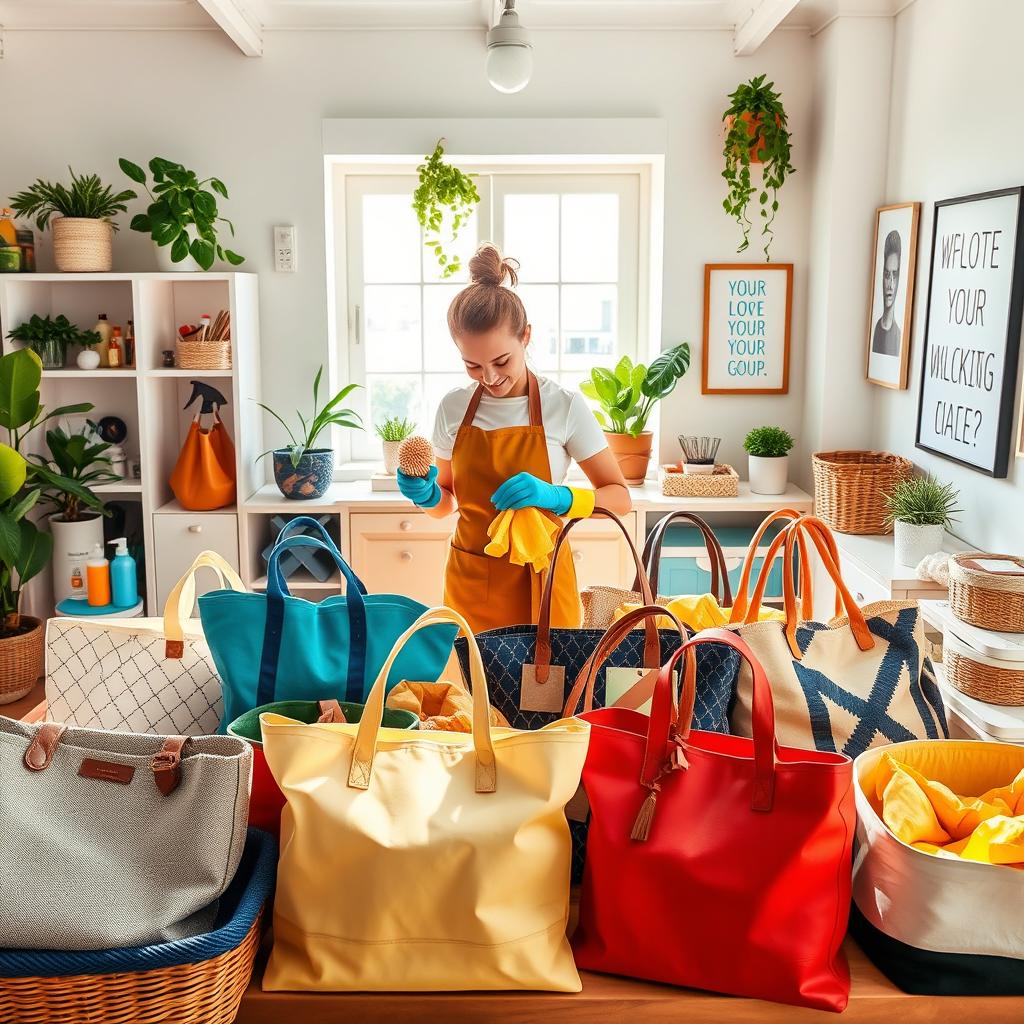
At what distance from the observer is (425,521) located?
3740 millimetres

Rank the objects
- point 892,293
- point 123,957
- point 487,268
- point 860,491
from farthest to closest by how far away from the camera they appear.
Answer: point 892,293 → point 860,491 → point 487,268 → point 123,957

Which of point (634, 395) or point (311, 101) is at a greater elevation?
point (311, 101)

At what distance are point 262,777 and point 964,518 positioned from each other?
2.40m

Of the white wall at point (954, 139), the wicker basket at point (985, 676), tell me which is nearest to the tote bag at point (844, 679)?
the wicker basket at point (985, 676)

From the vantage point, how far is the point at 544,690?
1.44 metres

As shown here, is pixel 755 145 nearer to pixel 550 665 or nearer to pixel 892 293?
pixel 892 293

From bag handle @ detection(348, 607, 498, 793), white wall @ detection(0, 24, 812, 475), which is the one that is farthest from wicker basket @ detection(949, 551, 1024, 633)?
white wall @ detection(0, 24, 812, 475)

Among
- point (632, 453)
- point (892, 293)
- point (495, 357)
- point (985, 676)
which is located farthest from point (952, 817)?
point (632, 453)

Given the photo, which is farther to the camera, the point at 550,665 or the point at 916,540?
the point at 916,540

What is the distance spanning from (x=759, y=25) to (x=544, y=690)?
291 cm

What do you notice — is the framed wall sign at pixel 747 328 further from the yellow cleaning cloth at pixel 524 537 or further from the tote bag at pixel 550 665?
the tote bag at pixel 550 665

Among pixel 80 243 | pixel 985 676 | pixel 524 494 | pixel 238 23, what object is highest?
pixel 238 23

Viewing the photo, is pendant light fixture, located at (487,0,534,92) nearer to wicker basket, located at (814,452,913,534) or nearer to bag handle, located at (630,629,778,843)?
wicker basket, located at (814,452,913,534)

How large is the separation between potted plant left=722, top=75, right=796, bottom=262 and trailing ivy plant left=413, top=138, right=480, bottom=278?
0.95 m
